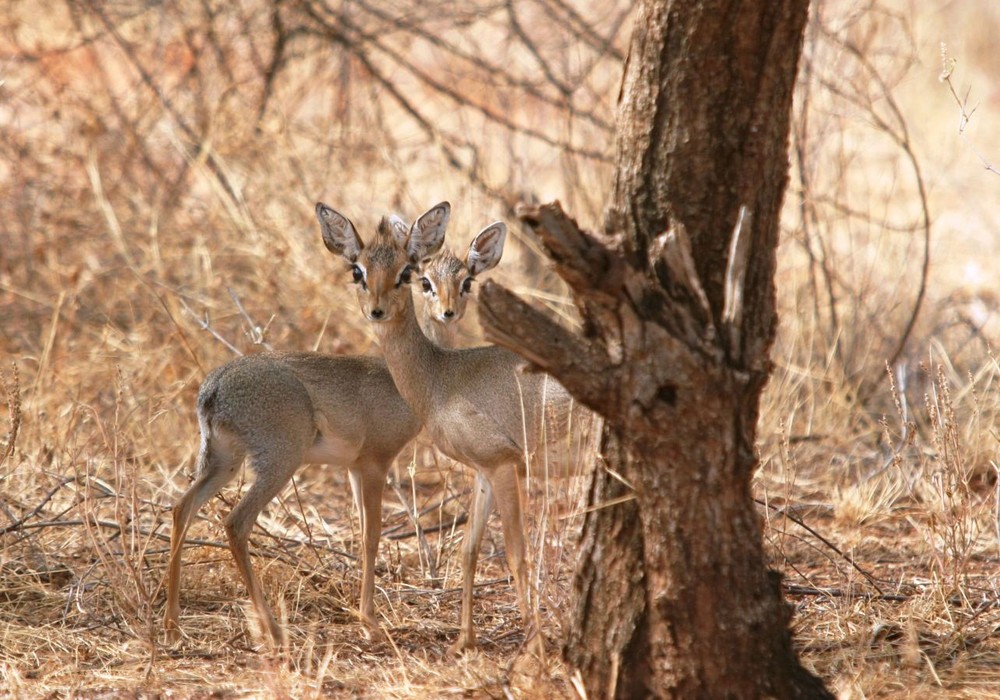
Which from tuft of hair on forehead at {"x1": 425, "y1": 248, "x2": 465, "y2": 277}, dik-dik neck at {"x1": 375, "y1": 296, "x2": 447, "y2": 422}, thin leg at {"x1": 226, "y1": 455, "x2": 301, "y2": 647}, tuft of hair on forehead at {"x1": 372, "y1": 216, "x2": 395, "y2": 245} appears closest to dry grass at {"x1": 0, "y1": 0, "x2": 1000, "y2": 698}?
thin leg at {"x1": 226, "y1": 455, "x2": 301, "y2": 647}

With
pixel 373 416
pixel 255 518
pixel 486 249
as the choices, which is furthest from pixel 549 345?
pixel 486 249

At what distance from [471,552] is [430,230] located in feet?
4.75

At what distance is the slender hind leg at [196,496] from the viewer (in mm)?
4715

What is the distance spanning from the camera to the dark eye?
5.04 meters

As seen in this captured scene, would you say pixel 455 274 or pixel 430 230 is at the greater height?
pixel 430 230

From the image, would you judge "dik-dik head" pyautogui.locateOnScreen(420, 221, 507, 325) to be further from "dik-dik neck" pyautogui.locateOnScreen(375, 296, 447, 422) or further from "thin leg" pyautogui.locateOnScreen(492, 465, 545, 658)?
"thin leg" pyautogui.locateOnScreen(492, 465, 545, 658)

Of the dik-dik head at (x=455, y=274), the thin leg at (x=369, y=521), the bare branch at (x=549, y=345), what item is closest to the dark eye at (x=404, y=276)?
the dik-dik head at (x=455, y=274)

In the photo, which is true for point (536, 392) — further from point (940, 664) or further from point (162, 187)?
point (162, 187)

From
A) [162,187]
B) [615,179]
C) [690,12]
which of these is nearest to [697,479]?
[615,179]

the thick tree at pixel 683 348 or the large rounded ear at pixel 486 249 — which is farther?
the large rounded ear at pixel 486 249

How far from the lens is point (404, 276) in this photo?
506 centimetres

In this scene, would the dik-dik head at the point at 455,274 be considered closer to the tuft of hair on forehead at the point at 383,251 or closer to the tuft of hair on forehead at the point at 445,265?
the tuft of hair on forehead at the point at 445,265

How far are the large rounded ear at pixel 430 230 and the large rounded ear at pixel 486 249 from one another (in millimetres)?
203

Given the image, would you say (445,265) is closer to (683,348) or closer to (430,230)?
(430,230)
